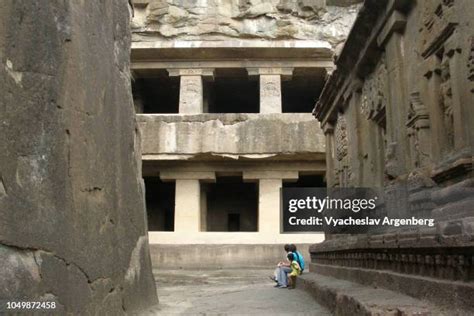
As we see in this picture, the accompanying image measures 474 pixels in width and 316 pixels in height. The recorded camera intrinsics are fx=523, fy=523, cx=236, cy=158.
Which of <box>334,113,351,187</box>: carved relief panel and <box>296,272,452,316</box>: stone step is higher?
<box>334,113,351,187</box>: carved relief panel

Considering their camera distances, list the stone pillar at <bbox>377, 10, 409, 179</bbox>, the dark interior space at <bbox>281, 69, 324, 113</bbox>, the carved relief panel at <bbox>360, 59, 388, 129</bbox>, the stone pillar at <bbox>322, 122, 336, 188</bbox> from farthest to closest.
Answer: the dark interior space at <bbox>281, 69, 324, 113</bbox> → the stone pillar at <bbox>322, 122, 336, 188</bbox> → the carved relief panel at <bbox>360, 59, 388, 129</bbox> → the stone pillar at <bbox>377, 10, 409, 179</bbox>

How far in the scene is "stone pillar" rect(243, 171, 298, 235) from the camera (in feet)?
51.7

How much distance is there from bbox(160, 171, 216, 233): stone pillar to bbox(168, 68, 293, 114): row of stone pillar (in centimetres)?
223

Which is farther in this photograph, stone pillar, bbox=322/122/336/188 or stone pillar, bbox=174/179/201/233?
stone pillar, bbox=174/179/201/233

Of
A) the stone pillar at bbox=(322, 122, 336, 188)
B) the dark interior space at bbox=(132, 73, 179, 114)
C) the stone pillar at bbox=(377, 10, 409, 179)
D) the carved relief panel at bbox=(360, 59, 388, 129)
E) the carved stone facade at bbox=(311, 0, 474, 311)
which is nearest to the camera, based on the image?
the carved stone facade at bbox=(311, 0, 474, 311)

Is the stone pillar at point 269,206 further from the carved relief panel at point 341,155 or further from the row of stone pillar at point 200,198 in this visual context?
the carved relief panel at point 341,155

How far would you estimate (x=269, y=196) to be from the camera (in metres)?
16.1

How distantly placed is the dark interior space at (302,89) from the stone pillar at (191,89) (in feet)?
10.00

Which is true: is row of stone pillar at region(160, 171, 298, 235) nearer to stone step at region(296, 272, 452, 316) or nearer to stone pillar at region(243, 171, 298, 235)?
stone pillar at region(243, 171, 298, 235)

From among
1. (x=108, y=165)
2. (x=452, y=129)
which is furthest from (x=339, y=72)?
(x=108, y=165)

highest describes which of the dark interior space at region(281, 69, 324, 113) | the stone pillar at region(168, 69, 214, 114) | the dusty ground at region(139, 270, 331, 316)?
the dark interior space at region(281, 69, 324, 113)

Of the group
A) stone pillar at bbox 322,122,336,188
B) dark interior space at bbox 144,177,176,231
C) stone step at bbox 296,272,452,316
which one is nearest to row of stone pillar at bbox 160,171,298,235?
dark interior space at bbox 144,177,176,231

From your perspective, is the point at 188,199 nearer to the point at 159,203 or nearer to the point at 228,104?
the point at 159,203

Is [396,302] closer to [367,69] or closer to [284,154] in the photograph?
[367,69]
